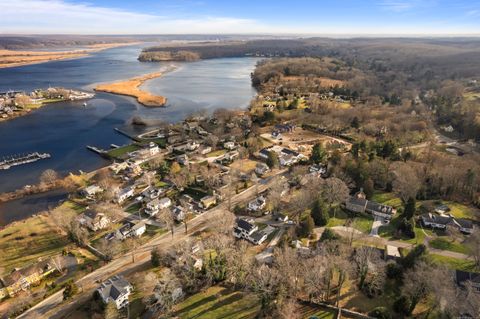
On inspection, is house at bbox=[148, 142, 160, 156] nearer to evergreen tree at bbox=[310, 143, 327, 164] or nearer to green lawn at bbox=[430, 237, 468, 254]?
evergreen tree at bbox=[310, 143, 327, 164]

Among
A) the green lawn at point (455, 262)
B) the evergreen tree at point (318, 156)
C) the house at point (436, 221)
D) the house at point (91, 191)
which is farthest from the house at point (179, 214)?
the house at point (436, 221)

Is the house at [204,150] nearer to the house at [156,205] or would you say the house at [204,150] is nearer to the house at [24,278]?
the house at [156,205]

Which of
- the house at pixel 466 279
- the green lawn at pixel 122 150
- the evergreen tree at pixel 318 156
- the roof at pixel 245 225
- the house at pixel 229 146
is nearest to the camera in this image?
the house at pixel 466 279

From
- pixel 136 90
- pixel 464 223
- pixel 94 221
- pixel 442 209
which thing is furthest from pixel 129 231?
pixel 136 90

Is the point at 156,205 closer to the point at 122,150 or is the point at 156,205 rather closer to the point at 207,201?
the point at 207,201

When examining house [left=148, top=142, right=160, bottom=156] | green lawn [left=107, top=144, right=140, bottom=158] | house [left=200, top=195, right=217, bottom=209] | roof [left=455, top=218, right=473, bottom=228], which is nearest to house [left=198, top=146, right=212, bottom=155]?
house [left=148, top=142, right=160, bottom=156]
